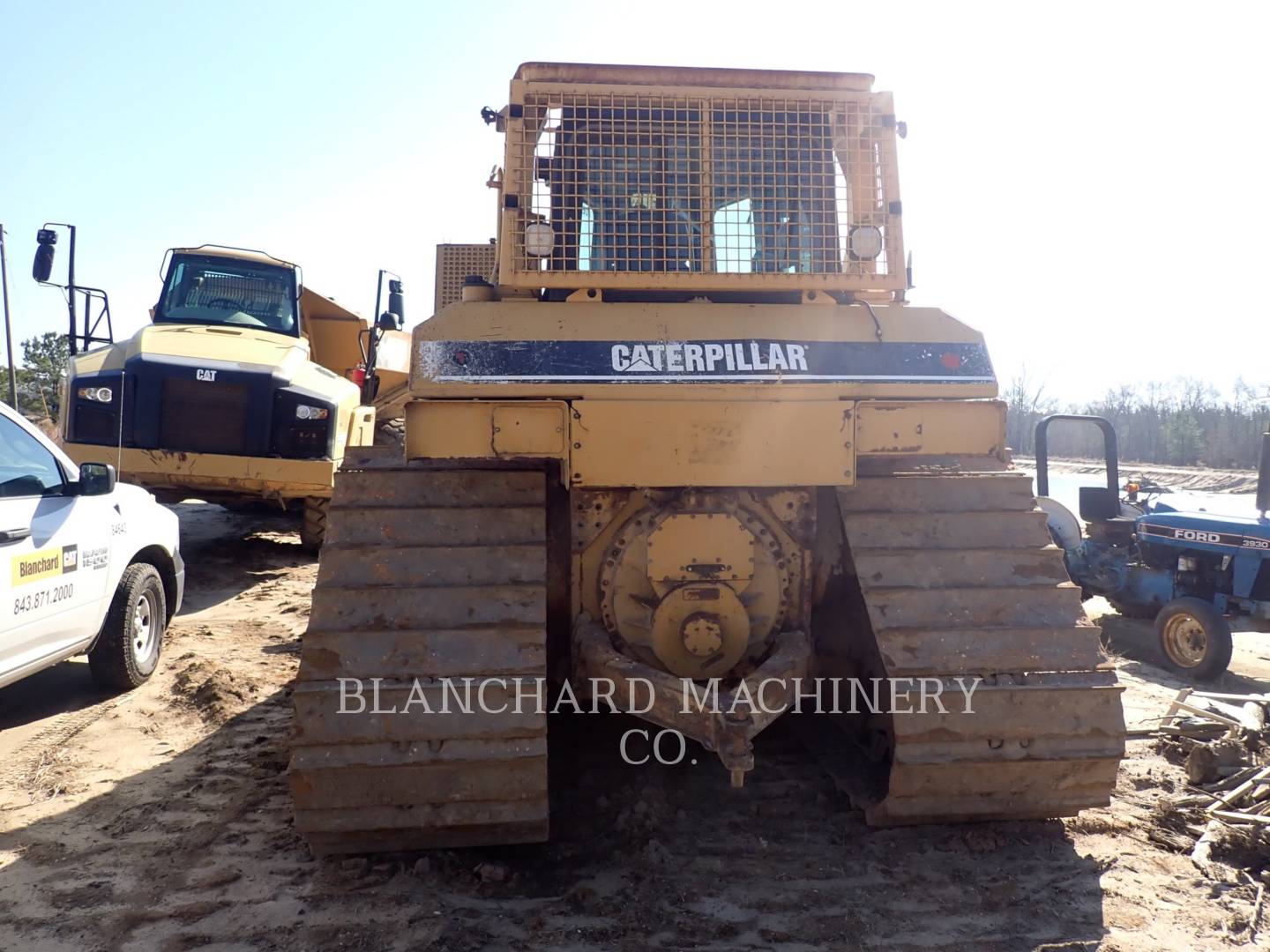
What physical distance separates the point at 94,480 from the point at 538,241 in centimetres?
294

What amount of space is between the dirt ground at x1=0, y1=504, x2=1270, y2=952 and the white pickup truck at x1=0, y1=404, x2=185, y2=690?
0.66 meters

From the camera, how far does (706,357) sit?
Result: 328 centimetres

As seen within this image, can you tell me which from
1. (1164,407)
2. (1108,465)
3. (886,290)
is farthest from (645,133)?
(1164,407)

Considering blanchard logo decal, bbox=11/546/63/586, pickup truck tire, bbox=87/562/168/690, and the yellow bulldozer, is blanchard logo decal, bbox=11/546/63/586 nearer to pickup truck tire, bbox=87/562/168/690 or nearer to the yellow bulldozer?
pickup truck tire, bbox=87/562/168/690

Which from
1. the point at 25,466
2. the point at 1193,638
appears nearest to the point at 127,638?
the point at 25,466

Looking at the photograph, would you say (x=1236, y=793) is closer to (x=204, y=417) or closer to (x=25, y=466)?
(x=25, y=466)

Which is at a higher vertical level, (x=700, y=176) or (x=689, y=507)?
(x=700, y=176)

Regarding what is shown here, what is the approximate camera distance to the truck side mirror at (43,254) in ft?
25.5

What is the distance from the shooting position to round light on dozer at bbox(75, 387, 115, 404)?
786 centimetres

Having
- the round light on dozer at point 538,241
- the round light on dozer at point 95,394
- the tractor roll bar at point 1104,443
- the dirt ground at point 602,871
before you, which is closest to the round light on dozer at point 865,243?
the round light on dozer at point 538,241

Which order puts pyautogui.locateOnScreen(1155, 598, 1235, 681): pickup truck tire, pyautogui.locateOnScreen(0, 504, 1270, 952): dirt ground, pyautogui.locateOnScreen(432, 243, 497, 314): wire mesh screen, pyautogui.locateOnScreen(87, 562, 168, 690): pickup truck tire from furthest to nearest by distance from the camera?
pyautogui.locateOnScreen(432, 243, 497, 314): wire mesh screen, pyautogui.locateOnScreen(1155, 598, 1235, 681): pickup truck tire, pyautogui.locateOnScreen(87, 562, 168, 690): pickup truck tire, pyautogui.locateOnScreen(0, 504, 1270, 952): dirt ground

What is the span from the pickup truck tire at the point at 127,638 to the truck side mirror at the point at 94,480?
79 cm

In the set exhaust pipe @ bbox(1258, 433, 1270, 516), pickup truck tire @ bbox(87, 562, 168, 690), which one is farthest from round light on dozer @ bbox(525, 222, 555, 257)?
exhaust pipe @ bbox(1258, 433, 1270, 516)

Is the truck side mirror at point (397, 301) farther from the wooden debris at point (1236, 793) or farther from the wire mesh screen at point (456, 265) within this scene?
the wooden debris at point (1236, 793)
